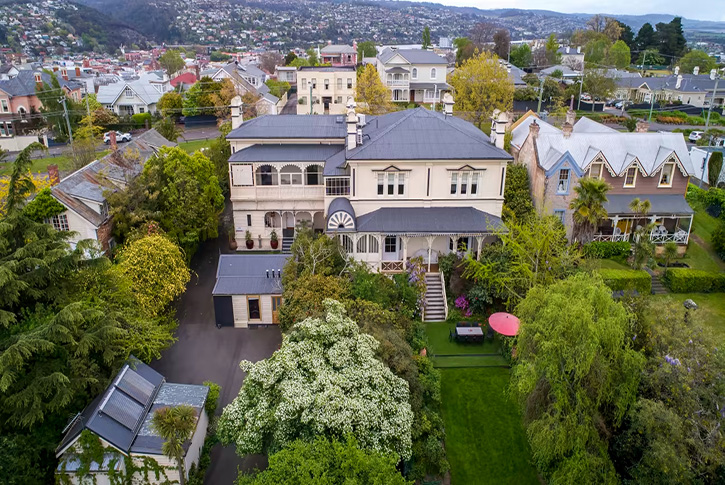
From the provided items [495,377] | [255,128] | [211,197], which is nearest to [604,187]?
[495,377]

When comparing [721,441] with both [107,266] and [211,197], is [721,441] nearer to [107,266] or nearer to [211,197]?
[107,266]

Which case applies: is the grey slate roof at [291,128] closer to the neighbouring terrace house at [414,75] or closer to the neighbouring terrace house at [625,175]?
the neighbouring terrace house at [625,175]

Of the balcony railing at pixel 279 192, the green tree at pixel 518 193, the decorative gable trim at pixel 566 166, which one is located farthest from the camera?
the green tree at pixel 518 193

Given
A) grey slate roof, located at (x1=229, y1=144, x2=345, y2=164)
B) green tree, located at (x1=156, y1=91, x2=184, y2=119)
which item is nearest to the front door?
grey slate roof, located at (x1=229, y1=144, x2=345, y2=164)

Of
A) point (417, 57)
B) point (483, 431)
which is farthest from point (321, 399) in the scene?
point (417, 57)

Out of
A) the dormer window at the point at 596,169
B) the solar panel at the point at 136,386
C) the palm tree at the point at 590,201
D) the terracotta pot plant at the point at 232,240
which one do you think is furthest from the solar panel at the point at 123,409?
the dormer window at the point at 596,169

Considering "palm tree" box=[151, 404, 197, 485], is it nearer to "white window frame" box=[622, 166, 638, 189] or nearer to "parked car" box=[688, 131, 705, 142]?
"white window frame" box=[622, 166, 638, 189]
